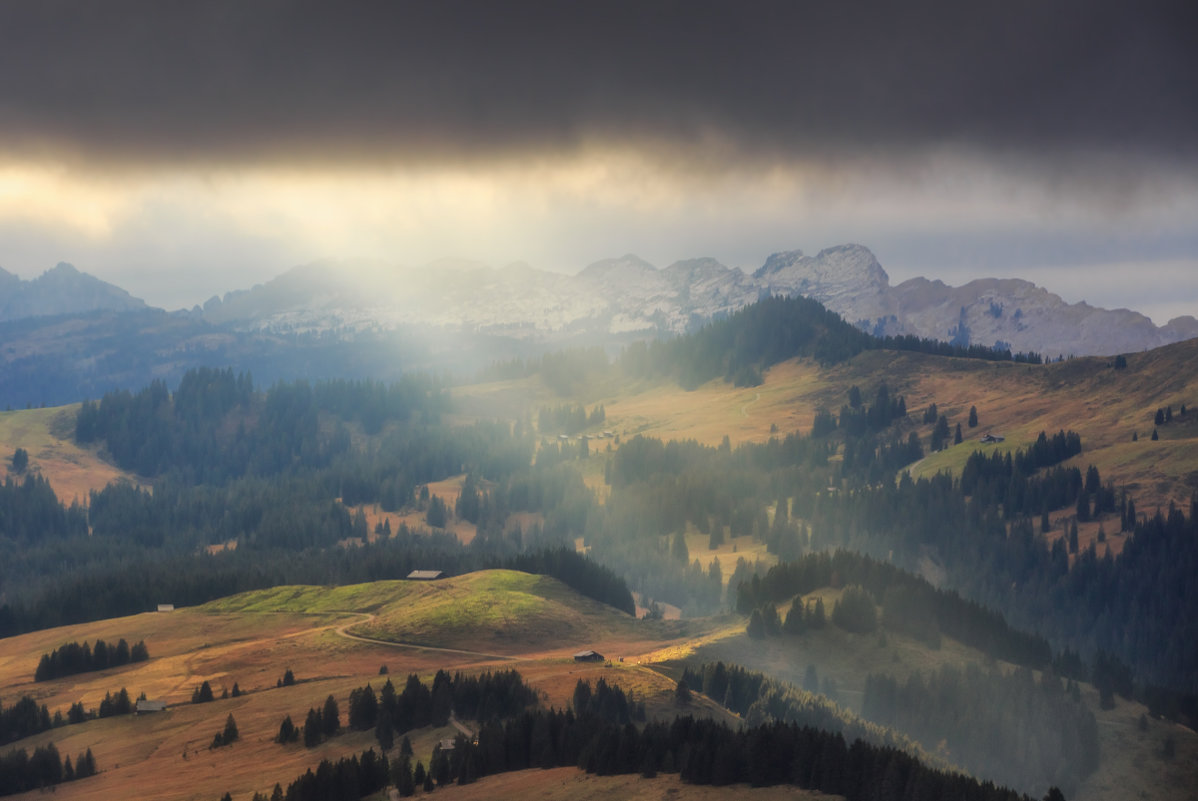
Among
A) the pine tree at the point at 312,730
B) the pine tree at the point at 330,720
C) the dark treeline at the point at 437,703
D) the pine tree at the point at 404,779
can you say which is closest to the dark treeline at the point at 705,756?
the pine tree at the point at 404,779

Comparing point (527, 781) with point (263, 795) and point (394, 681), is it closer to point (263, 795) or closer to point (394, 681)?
point (263, 795)

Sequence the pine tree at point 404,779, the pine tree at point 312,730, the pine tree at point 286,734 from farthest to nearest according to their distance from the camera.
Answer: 1. the pine tree at point 286,734
2. the pine tree at point 312,730
3. the pine tree at point 404,779

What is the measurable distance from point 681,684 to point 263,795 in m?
58.9

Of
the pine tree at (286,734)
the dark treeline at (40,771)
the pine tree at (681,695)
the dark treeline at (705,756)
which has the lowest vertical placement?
the dark treeline at (40,771)

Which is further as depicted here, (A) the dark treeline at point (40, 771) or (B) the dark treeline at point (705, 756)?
(A) the dark treeline at point (40, 771)

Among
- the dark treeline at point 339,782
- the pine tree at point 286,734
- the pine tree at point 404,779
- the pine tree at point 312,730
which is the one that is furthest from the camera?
the pine tree at point 286,734

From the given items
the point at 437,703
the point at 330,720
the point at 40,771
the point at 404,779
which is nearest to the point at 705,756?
the point at 404,779

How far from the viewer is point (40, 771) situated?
18512 cm

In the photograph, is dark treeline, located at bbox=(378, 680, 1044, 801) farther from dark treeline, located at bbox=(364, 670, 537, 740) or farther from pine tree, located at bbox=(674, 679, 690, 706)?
pine tree, located at bbox=(674, 679, 690, 706)

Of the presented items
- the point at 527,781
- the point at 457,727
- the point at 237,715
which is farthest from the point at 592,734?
the point at 237,715

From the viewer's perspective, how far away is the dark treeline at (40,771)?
7219 inches

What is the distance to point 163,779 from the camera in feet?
559

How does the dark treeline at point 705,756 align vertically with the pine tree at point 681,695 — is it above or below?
above

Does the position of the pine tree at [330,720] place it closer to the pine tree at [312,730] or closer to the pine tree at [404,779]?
the pine tree at [312,730]
